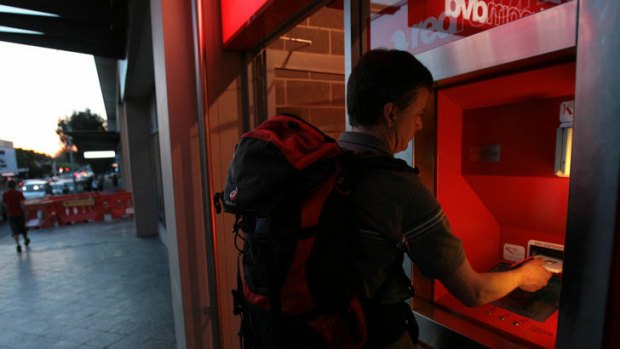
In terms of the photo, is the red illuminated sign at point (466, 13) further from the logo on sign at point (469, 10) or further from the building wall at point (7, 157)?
the building wall at point (7, 157)

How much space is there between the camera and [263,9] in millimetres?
1898

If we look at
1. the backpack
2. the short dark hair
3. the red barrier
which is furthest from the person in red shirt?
the short dark hair

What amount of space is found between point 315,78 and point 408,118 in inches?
87.1

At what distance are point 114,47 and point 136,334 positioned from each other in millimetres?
5660

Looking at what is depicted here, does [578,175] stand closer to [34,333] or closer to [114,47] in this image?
[34,333]

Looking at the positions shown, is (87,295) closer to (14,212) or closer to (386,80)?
(14,212)

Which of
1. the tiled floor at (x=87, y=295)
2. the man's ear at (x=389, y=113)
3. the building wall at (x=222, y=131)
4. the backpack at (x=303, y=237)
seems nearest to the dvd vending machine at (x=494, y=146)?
the man's ear at (x=389, y=113)

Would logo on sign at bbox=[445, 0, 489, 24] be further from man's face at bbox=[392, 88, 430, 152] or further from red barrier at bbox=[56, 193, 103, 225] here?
red barrier at bbox=[56, 193, 103, 225]

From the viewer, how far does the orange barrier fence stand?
37.0 ft

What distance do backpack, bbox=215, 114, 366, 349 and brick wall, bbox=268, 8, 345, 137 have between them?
1958 millimetres

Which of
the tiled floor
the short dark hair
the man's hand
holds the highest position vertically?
the short dark hair

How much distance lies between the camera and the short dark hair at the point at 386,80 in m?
1.03

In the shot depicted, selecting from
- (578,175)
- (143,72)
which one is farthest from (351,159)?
(143,72)

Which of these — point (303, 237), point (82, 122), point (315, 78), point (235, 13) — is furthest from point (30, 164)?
point (303, 237)
